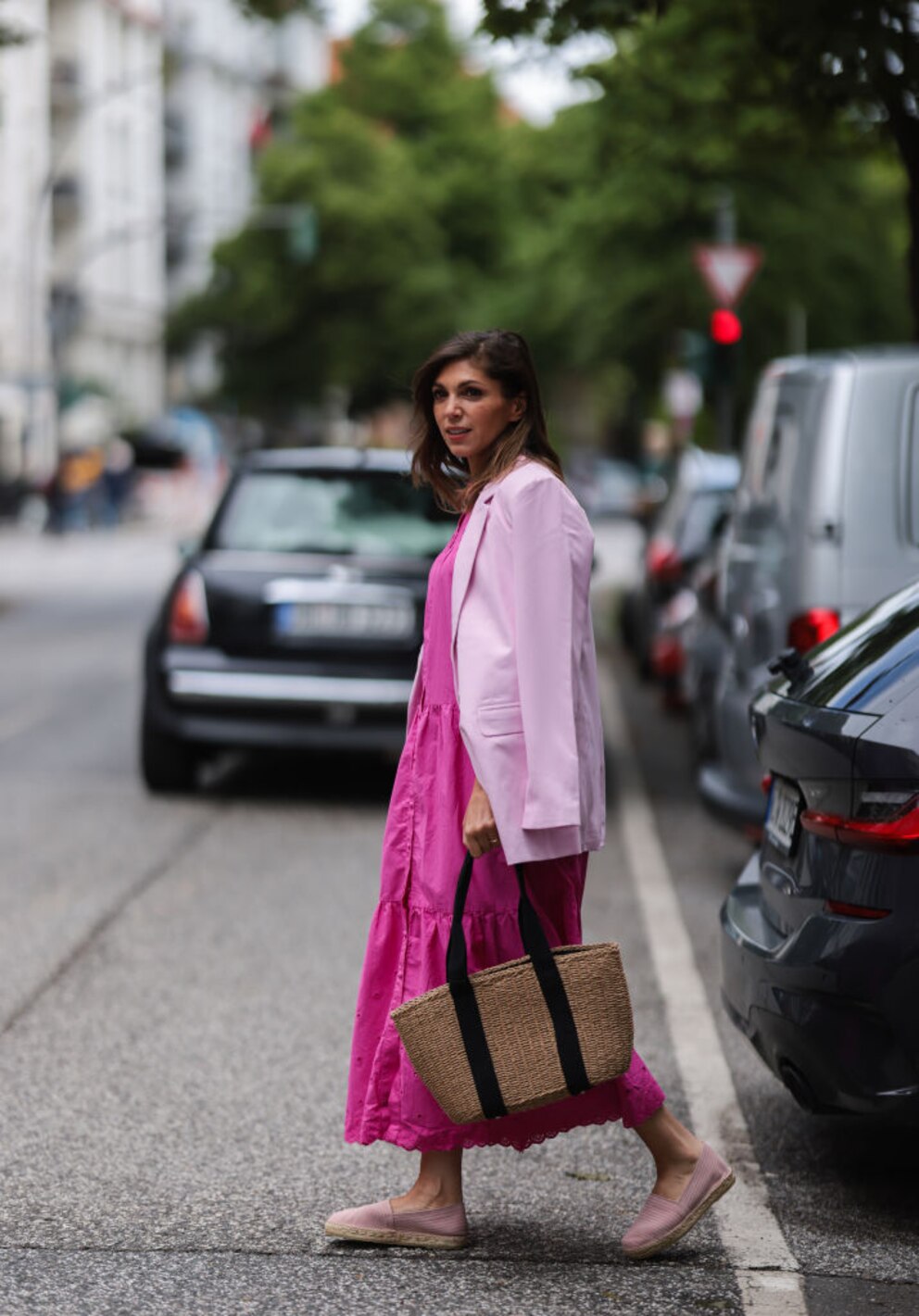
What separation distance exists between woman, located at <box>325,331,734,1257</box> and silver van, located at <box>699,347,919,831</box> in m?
3.12

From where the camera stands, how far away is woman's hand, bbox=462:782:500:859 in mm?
4184

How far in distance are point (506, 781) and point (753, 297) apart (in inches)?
989

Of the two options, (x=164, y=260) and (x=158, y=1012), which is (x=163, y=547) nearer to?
(x=158, y=1012)

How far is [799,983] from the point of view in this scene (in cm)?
459


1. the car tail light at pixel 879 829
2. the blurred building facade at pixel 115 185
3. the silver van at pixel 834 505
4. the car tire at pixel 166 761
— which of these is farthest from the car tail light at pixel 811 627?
the blurred building facade at pixel 115 185

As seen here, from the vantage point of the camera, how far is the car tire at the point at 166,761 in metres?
10.9

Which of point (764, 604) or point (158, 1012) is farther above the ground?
point (764, 604)

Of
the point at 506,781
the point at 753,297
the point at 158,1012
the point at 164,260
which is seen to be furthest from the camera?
the point at 164,260

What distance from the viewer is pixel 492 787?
13.7ft

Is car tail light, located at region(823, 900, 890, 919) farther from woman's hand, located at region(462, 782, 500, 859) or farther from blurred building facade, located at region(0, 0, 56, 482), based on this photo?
blurred building facade, located at region(0, 0, 56, 482)

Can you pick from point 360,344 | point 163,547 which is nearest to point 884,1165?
point 163,547

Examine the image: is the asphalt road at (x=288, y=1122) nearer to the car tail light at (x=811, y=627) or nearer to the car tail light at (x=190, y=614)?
the car tail light at (x=190, y=614)

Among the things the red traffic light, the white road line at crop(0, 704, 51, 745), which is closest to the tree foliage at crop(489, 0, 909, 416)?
the red traffic light

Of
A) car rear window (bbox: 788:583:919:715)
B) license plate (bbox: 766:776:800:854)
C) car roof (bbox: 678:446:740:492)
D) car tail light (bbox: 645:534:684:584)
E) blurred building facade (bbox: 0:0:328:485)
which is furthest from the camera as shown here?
blurred building facade (bbox: 0:0:328:485)
